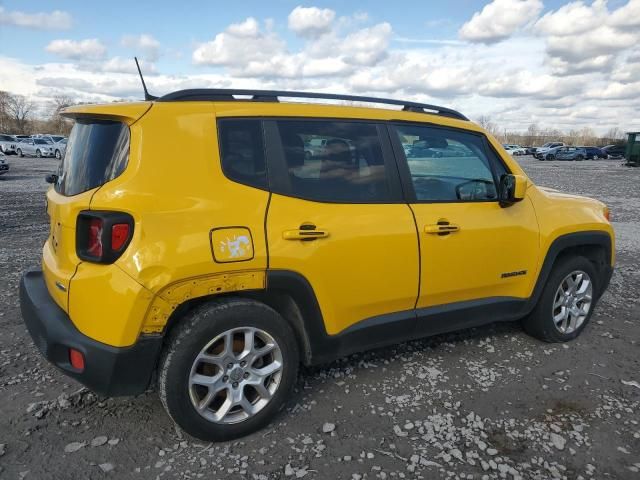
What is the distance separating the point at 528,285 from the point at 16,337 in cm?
410

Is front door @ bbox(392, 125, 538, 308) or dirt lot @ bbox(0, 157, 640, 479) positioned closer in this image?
dirt lot @ bbox(0, 157, 640, 479)

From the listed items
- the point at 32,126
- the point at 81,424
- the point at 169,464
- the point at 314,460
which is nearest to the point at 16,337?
the point at 81,424

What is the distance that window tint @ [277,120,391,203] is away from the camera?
9.29 ft

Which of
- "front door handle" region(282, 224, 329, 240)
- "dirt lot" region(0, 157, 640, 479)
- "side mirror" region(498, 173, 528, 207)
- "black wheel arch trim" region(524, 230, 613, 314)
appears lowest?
"dirt lot" region(0, 157, 640, 479)

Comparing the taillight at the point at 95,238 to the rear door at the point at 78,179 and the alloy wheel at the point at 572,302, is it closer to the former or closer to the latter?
the rear door at the point at 78,179

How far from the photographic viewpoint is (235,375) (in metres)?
2.69

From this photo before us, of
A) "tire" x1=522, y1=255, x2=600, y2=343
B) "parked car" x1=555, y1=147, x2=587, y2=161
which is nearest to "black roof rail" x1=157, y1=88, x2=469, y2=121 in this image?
"tire" x1=522, y1=255, x2=600, y2=343

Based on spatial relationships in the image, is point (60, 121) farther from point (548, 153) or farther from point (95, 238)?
point (548, 153)

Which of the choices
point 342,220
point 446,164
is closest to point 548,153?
point 446,164

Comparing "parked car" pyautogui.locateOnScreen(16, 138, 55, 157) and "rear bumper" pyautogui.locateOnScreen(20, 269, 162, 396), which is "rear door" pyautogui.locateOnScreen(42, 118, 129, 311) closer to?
"rear bumper" pyautogui.locateOnScreen(20, 269, 162, 396)

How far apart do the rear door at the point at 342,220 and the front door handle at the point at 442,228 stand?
0.13 meters

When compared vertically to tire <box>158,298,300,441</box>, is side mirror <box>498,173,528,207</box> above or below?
above

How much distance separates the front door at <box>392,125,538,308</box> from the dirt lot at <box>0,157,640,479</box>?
591 millimetres

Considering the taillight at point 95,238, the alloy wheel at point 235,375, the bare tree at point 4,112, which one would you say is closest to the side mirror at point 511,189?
the alloy wheel at point 235,375
